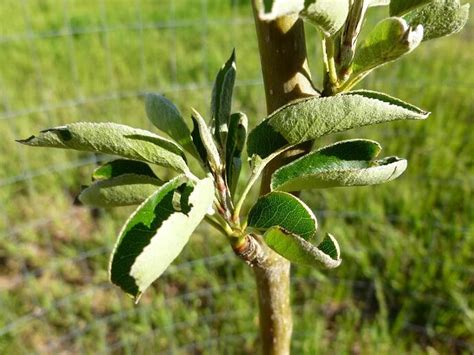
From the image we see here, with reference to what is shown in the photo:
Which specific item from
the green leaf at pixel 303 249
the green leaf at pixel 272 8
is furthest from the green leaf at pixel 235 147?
the green leaf at pixel 272 8

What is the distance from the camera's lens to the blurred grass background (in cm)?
173

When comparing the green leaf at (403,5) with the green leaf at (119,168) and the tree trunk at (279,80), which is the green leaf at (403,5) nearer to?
the tree trunk at (279,80)

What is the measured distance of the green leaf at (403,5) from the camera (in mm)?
408

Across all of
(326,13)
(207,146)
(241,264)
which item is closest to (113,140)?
(207,146)

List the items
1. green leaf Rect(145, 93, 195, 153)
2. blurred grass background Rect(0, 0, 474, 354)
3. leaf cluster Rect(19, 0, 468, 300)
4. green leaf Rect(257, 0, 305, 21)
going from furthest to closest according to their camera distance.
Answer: blurred grass background Rect(0, 0, 474, 354) → green leaf Rect(145, 93, 195, 153) → leaf cluster Rect(19, 0, 468, 300) → green leaf Rect(257, 0, 305, 21)

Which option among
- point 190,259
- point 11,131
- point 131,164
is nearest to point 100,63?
point 11,131

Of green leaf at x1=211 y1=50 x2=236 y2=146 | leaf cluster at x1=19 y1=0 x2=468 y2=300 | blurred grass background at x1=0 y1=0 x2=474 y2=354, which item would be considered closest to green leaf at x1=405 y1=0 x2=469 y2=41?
leaf cluster at x1=19 y1=0 x2=468 y2=300

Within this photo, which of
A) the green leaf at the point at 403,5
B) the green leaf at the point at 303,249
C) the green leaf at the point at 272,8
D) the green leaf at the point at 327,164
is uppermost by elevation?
the green leaf at the point at 272,8

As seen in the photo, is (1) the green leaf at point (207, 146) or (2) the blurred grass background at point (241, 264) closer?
(1) the green leaf at point (207, 146)

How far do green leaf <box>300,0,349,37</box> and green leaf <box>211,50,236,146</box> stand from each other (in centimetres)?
14

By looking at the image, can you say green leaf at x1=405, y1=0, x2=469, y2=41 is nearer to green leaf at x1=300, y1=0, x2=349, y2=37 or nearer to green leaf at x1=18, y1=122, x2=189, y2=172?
green leaf at x1=300, y1=0, x2=349, y2=37

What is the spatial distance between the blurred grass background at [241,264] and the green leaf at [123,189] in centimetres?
120

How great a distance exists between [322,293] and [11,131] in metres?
1.48

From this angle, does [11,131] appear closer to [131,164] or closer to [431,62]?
[431,62]
